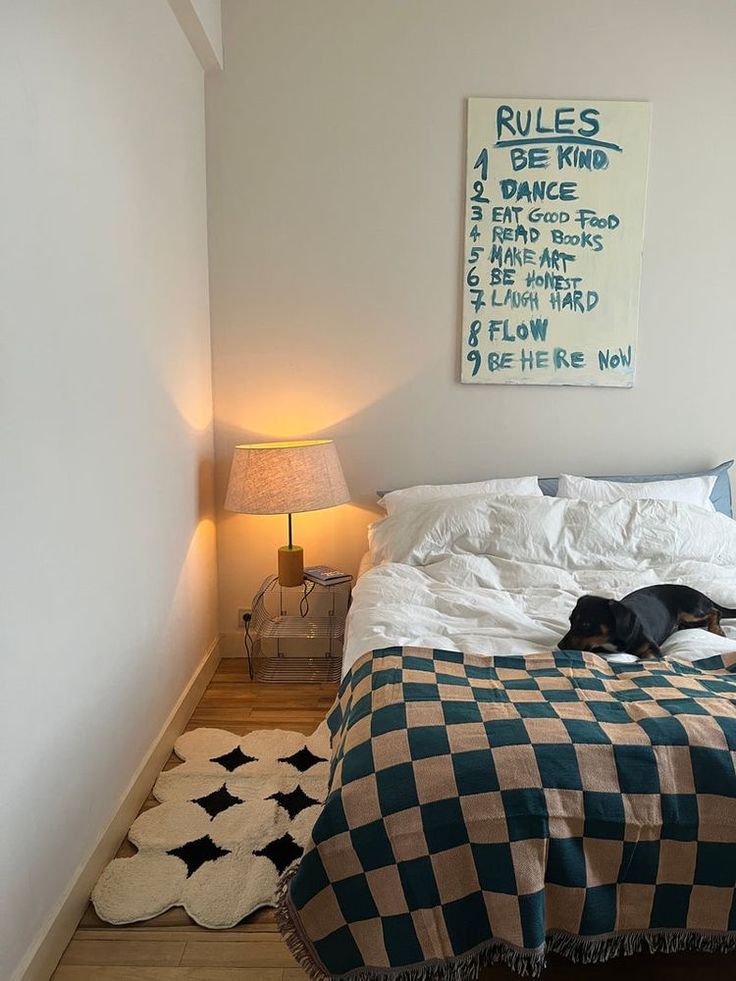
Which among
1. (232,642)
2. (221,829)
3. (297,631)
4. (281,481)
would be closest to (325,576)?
(297,631)

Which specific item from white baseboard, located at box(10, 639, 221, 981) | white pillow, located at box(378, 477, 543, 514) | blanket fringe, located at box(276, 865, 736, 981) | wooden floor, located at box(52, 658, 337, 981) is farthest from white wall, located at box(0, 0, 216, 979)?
white pillow, located at box(378, 477, 543, 514)

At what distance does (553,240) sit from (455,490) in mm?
1117

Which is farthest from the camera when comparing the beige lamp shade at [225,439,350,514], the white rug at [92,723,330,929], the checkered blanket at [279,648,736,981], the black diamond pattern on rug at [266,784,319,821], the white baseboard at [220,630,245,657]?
the white baseboard at [220,630,245,657]

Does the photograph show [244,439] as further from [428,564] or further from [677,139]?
[677,139]

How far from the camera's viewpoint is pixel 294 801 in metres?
2.21

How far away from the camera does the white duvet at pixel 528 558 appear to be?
2.26 m

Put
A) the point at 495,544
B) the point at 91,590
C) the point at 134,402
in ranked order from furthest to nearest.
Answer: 1. the point at 495,544
2. the point at 134,402
3. the point at 91,590

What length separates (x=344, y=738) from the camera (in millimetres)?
1620

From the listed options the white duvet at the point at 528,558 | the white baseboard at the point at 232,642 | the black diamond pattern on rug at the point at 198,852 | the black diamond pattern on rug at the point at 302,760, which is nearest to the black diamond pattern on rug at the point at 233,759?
the black diamond pattern on rug at the point at 302,760

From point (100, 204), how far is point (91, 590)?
0.97m

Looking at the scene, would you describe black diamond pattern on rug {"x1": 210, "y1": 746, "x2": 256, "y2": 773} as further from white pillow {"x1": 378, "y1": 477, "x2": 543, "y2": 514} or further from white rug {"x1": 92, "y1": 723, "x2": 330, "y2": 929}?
white pillow {"x1": 378, "y1": 477, "x2": 543, "y2": 514}

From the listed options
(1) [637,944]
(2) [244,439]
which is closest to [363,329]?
(2) [244,439]

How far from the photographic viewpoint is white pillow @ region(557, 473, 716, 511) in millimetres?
3035

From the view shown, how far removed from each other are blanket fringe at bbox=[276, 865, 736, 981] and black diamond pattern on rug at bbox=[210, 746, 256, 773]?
3.40 ft
